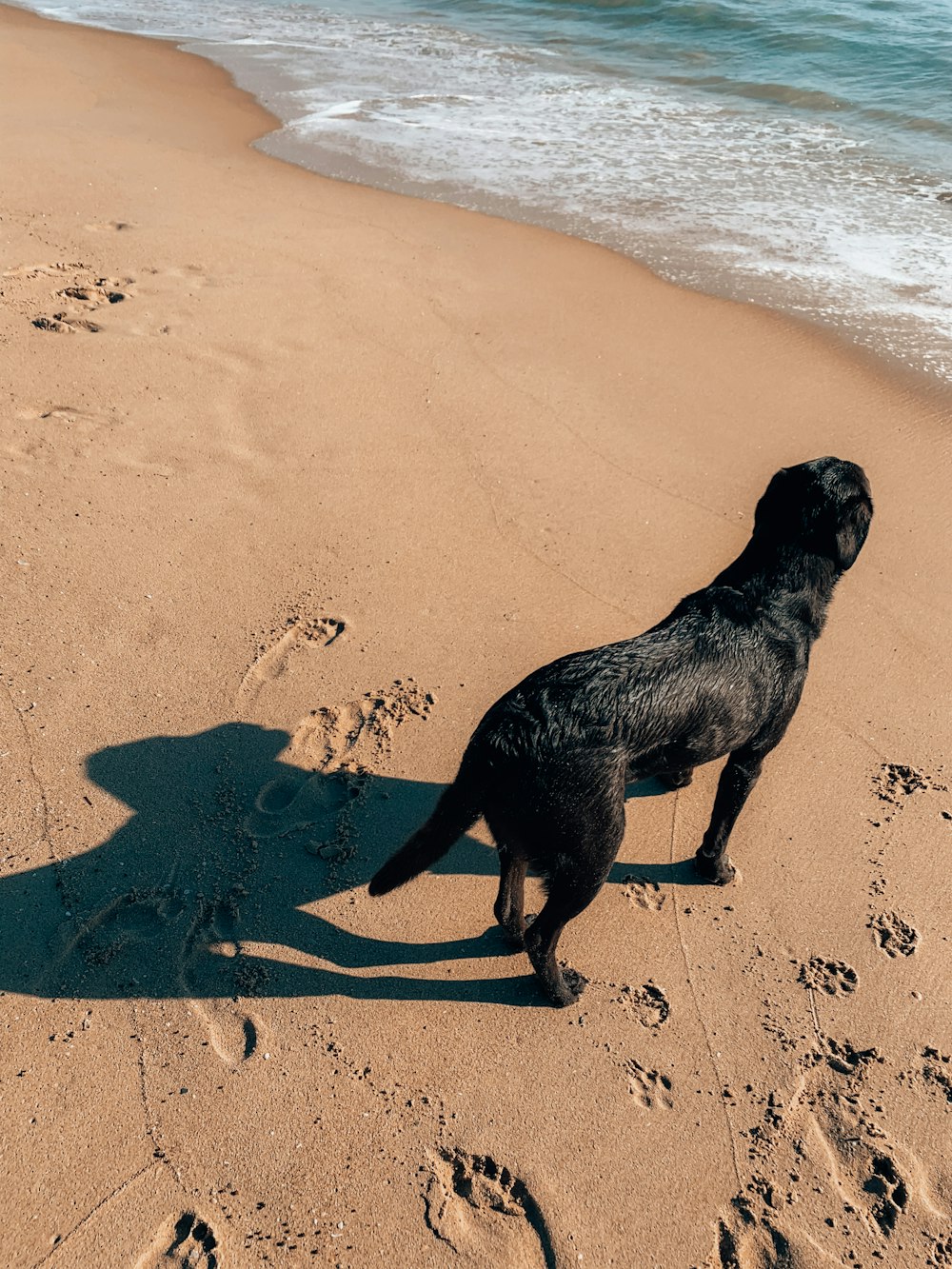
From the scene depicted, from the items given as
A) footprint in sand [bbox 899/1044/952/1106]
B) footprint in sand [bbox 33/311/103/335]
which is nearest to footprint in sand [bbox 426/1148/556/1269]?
footprint in sand [bbox 899/1044/952/1106]

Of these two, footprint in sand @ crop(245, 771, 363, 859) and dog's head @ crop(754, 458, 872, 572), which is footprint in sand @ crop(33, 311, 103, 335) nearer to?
footprint in sand @ crop(245, 771, 363, 859)

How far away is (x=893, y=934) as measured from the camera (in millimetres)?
3828

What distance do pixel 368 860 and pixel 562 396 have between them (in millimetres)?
4172

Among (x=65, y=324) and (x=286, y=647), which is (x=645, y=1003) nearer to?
(x=286, y=647)

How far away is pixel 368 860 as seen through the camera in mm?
3936

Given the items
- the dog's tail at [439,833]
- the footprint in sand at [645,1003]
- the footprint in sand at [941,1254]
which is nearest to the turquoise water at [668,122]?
the footprint in sand at [645,1003]

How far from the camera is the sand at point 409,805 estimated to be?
3045 millimetres

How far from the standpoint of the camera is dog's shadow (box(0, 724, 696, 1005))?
3.51 metres

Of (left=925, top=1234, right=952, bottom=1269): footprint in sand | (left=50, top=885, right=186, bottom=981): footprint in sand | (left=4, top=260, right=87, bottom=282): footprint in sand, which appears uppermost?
(left=4, top=260, right=87, bottom=282): footprint in sand

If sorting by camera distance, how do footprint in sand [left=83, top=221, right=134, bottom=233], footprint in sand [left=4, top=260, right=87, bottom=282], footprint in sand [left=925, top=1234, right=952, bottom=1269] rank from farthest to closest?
footprint in sand [left=83, top=221, right=134, bottom=233]
footprint in sand [left=4, top=260, right=87, bottom=282]
footprint in sand [left=925, top=1234, right=952, bottom=1269]

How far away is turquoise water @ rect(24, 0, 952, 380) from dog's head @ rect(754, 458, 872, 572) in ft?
14.8

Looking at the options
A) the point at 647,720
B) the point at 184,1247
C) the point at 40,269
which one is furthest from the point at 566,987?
the point at 40,269

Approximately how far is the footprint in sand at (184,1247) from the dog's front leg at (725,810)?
7.54 feet

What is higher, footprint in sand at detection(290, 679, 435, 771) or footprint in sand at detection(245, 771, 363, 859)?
footprint in sand at detection(290, 679, 435, 771)
